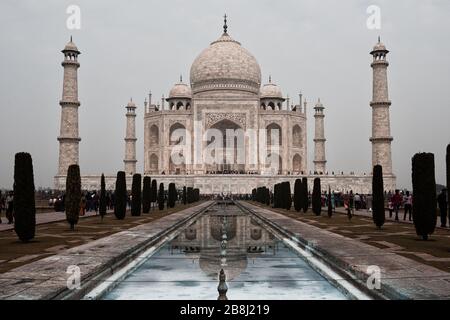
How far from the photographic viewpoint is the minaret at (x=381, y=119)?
3853 centimetres

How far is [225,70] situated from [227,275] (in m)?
45.2

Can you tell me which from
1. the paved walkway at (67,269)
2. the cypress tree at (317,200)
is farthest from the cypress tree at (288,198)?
the paved walkway at (67,269)

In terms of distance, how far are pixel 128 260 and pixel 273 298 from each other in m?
3.02

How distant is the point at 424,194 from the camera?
10.1 metres

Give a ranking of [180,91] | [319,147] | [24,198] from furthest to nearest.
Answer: [180,91]
[319,147]
[24,198]

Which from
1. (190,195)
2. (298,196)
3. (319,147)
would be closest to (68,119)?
(190,195)

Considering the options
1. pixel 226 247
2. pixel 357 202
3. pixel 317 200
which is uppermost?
pixel 317 200

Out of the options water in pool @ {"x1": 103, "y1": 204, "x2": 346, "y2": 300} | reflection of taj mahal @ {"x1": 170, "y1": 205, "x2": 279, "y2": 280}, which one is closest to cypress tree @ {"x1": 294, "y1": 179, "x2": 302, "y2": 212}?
reflection of taj mahal @ {"x1": 170, "y1": 205, "x2": 279, "y2": 280}

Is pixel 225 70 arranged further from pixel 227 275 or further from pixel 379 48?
pixel 227 275

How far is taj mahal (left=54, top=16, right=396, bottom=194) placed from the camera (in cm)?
3862

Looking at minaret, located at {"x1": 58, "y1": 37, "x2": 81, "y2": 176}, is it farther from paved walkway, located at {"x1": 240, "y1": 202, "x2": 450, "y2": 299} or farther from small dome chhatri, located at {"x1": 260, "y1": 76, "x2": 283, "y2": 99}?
paved walkway, located at {"x1": 240, "y1": 202, "x2": 450, "y2": 299}

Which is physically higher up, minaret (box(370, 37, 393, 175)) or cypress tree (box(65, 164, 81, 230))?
minaret (box(370, 37, 393, 175))
